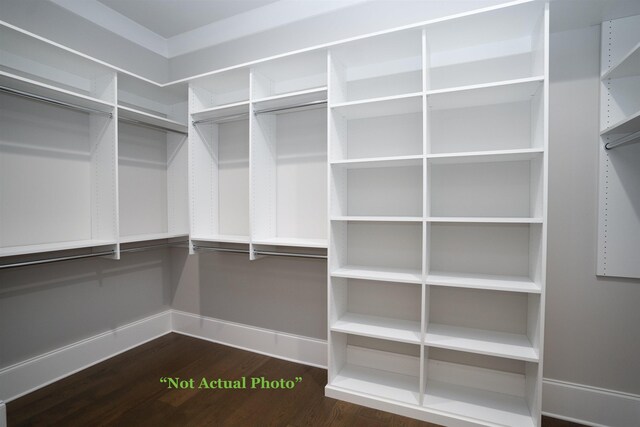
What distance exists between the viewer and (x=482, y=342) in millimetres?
1930

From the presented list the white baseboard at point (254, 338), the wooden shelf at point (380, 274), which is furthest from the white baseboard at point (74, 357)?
the wooden shelf at point (380, 274)

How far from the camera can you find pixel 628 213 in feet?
6.06

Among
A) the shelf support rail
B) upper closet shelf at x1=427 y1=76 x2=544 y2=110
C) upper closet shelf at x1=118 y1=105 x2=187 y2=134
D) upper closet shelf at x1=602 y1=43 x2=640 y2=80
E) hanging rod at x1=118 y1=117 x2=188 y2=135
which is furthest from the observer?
hanging rod at x1=118 y1=117 x2=188 y2=135

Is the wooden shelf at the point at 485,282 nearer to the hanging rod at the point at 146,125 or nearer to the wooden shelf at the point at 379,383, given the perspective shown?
the wooden shelf at the point at 379,383

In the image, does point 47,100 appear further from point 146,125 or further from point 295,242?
point 295,242

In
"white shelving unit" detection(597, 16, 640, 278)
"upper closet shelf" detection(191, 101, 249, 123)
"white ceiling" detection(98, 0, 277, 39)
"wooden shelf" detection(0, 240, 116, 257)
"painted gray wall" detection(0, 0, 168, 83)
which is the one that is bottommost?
"wooden shelf" detection(0, 240, 116, 257)

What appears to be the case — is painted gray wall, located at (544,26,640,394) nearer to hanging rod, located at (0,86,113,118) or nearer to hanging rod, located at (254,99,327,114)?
hanging rod, located at (254,99,327,114)

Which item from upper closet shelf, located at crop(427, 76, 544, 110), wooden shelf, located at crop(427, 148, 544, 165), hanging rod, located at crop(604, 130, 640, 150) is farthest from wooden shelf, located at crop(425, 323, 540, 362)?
upper closet shelf, located at crop(427, 76, 544, 110)

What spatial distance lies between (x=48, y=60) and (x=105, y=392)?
2.39 metres

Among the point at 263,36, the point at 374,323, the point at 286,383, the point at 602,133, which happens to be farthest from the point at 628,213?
the point at 263,36

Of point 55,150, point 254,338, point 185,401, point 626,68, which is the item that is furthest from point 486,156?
point 55,150

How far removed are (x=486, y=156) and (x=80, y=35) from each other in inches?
127

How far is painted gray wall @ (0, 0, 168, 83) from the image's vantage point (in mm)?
2230

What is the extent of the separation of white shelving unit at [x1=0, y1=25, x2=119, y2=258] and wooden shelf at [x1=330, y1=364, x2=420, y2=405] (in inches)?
76.6
